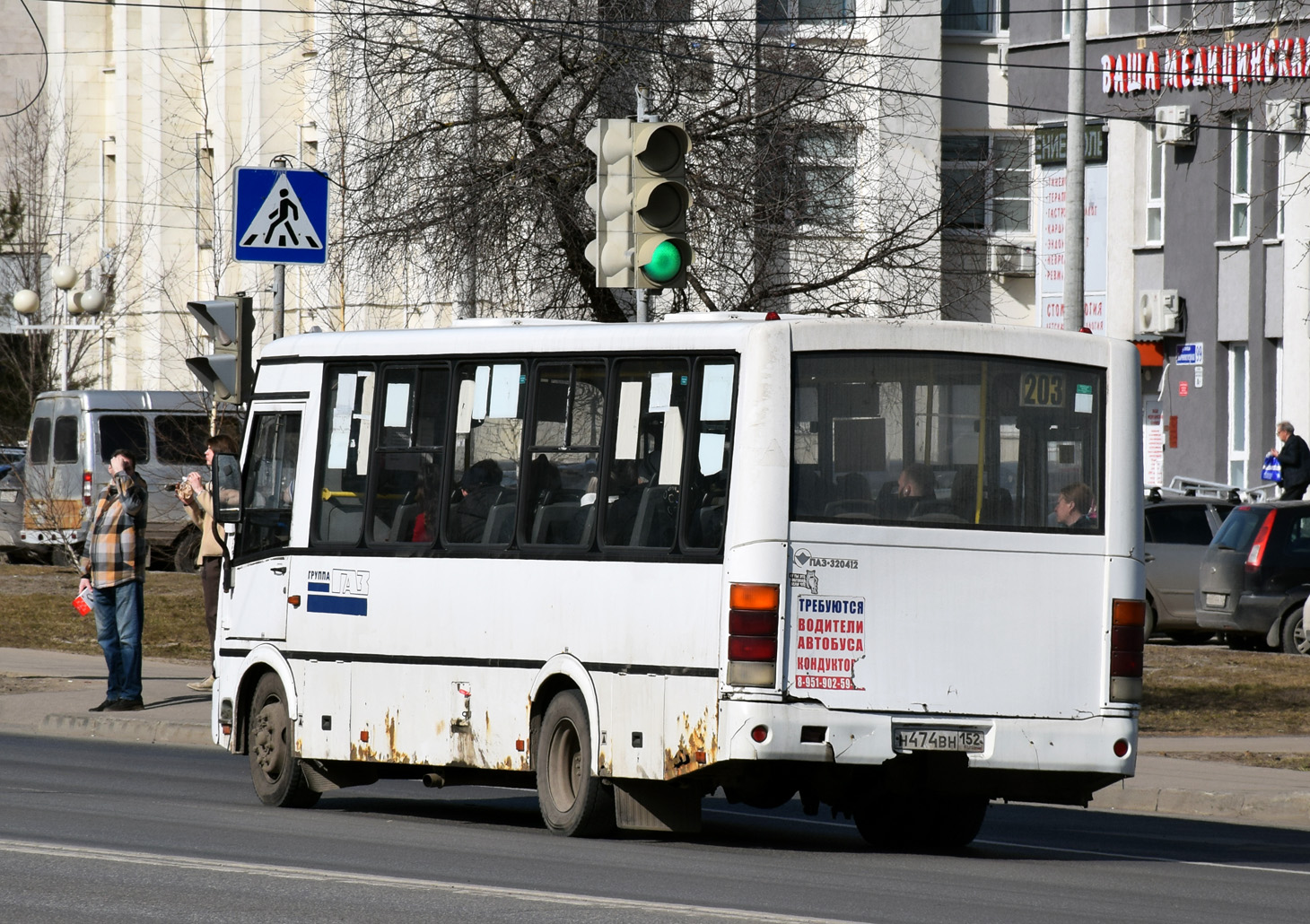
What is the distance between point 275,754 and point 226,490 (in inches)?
102

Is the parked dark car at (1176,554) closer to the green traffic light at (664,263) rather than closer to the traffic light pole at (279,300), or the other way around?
the traffic light pole at (279,300)

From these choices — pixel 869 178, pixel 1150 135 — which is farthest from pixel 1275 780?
pixel 1150 135

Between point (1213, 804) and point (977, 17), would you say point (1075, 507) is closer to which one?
point (1213, 804)

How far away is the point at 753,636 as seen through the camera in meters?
10.9

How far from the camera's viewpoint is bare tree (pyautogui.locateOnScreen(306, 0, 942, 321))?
65.1ft

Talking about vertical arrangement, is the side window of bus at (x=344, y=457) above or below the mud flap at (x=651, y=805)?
above

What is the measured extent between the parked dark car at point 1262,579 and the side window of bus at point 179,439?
1607 cm

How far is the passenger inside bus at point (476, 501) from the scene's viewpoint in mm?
12508

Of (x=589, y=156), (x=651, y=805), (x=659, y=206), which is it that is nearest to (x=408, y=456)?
(x=659, y=206)

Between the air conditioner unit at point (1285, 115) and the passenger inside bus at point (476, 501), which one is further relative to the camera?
the air conditioner unit at point (1285, 115)

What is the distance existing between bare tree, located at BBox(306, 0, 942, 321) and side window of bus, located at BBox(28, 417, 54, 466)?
61.1ft

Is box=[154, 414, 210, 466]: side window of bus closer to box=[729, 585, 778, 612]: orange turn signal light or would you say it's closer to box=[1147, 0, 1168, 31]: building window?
box=[1147, 0, 1168, 31]: building window

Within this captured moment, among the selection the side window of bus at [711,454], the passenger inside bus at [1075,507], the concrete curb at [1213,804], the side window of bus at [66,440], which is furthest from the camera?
the side window of bus at [66,440]

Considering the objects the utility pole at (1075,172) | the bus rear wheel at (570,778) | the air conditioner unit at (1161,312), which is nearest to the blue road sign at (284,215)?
the bus rear wheel at (570,778)
